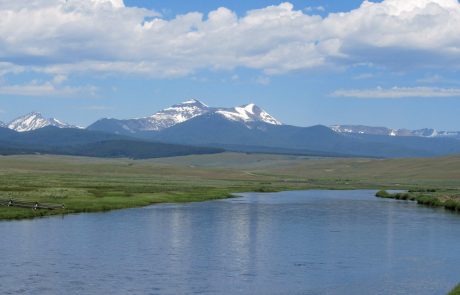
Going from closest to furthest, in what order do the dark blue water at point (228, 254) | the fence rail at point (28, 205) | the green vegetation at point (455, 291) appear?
the green vegetation at point (455, 291)
the dark blue water at point (228, 254)
the fence rail at point (28, 205)

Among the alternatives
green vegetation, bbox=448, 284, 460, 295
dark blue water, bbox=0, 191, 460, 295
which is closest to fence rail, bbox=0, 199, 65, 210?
dark blue water, bbox=0, 191, 460, 295

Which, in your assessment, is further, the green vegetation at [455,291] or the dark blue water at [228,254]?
the dark blue water at [228,254]

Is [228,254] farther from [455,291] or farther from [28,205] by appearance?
[28,205]

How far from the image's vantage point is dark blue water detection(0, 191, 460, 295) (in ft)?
130

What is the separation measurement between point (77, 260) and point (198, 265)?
7852 millimetres

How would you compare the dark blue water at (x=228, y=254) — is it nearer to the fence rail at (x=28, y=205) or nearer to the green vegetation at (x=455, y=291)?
the green vegetation at (x=455, y=291)

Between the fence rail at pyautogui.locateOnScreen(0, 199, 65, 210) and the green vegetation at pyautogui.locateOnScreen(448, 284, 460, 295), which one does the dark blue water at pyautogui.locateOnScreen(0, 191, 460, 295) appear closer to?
the green vegetation at pyautogui.locateOnScreen(448, 284, 460, 295)

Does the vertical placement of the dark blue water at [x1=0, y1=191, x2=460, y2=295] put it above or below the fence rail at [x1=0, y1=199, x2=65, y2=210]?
below

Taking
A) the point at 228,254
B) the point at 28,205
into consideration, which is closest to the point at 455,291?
the point at 228,254

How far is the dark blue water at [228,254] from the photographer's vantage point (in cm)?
3953

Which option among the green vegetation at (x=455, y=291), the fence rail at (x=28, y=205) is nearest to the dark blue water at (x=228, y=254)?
the green vegetation at (x=455, y=291)

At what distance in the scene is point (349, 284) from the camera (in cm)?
4066

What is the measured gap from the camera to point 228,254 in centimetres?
4984

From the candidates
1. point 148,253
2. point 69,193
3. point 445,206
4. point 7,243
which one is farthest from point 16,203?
point 445,206
